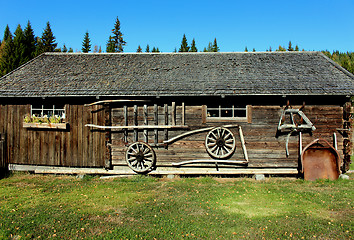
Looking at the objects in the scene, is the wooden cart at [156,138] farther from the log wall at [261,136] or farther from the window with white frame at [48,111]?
the window with white frame at [48,111]

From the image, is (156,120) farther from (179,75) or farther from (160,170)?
(179,75)

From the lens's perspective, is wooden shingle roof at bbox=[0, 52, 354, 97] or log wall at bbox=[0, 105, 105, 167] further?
log wall at bbox=[0, 105, 105, 167]

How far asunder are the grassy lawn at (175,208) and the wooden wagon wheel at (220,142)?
110 cm

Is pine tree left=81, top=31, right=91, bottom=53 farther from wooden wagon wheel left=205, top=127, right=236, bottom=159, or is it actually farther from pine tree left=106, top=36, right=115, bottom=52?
wooden wagon wheel left=205, top=127, right=236, bottom=159

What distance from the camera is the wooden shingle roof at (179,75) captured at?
10516mm

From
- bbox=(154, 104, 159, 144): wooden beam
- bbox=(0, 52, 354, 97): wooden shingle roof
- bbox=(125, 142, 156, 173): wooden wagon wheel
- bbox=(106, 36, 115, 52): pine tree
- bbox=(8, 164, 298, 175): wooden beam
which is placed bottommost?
bbox=(8, 164, 298, 175): wooden beam

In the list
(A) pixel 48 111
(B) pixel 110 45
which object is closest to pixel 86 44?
(B) pixel 110 45

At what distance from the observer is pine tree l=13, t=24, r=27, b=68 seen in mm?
37438

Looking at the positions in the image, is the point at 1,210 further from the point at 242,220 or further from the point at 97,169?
the point at 242,220

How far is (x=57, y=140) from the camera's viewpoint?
11219 millimetres

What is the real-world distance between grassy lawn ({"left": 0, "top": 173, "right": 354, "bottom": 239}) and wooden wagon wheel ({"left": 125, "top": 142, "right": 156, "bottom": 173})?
1.64ft

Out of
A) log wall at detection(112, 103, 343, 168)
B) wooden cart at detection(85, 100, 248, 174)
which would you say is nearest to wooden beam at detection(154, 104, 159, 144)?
wooden cart at detection(85, 100, 248, 174)

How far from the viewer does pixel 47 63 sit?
13656 mm

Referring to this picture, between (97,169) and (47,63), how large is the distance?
6964mm
